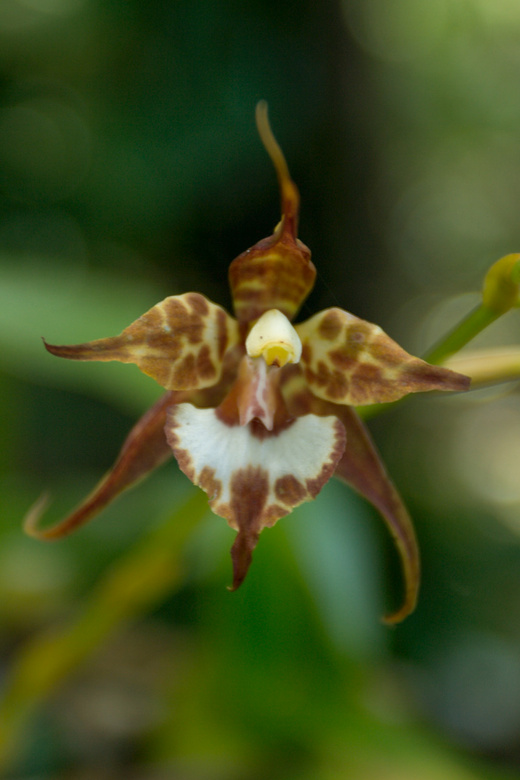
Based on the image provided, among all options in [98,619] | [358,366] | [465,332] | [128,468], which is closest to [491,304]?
[465,332]

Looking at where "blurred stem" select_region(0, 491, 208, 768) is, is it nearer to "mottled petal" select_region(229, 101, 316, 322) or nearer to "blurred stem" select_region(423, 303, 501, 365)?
"mottled petal" select_region(229, 101, 316, 322)

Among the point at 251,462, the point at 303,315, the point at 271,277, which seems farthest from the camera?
the point at 303,315

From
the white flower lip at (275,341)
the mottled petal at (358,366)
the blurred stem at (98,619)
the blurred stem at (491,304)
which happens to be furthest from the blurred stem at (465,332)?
the blurred stem at (98,619)

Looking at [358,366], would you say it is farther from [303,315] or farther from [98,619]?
[303,315]

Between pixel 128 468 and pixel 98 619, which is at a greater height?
pixel 128 468

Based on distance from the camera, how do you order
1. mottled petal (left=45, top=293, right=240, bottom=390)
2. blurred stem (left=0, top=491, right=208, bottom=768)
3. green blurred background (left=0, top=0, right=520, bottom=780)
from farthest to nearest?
green blurred background (left=0, top=0, right=520, bottom=780) < blurred stem (left=0, top=491, right=208, bottom=768) < mottled petal (left=45, top=293, right=240, bottom=390)

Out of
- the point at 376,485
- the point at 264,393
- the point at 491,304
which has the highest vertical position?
the point at 491,304

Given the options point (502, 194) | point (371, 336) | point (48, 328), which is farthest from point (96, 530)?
point (502, 194)

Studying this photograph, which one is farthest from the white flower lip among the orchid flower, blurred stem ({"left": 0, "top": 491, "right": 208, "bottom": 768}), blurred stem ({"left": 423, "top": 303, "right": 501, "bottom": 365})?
blurred stem ({"left": 0, "top": 491, "right": 208, "bottom": 768})
